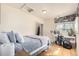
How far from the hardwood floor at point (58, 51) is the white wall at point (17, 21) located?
0.38 metres

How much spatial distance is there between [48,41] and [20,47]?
45 centimetres

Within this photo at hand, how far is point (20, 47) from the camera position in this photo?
1.71 metres

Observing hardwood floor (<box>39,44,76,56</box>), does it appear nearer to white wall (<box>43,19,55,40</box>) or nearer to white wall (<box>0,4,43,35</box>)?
white wall (<box>43,19,55,40</box>)

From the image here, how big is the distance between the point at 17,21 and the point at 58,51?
2.57ft

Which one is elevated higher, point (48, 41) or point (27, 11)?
point (27, 11)

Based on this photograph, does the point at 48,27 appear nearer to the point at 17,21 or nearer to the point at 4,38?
the point at 17,21

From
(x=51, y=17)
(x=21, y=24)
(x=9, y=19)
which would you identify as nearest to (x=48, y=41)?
(x=51, y=17)

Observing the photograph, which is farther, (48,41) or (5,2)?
(48,41)

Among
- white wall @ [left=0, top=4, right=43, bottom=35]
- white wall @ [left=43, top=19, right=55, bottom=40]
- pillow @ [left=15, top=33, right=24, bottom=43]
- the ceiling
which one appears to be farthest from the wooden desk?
the ceiling

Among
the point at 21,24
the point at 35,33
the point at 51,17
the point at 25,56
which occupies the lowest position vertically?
the point at 25,56

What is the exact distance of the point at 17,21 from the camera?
175 cm

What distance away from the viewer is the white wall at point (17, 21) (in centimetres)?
168

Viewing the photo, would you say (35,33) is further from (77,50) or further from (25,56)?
(77,50)

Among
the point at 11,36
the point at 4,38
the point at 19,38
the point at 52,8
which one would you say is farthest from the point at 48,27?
the point at 4,38
